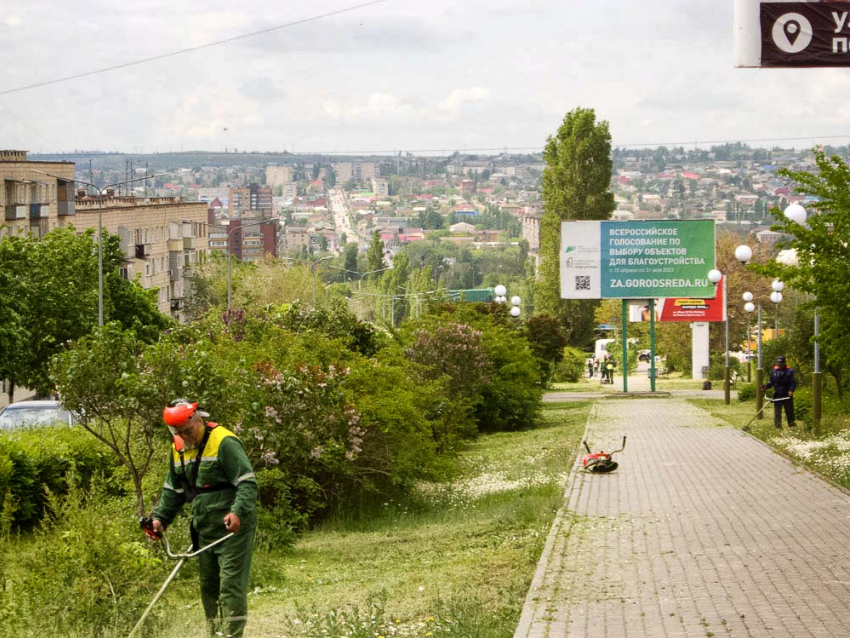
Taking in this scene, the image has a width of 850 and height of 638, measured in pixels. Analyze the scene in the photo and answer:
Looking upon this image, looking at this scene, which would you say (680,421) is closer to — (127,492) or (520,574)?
(127,492)

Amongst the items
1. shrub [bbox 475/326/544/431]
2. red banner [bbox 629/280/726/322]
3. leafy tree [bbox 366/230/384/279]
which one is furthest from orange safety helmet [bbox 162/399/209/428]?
leafy tree [bbox 366/230/384/279]

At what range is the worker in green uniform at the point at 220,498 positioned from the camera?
8.45m

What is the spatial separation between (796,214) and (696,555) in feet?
27.4

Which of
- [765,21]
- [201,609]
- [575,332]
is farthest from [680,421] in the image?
[575,332]

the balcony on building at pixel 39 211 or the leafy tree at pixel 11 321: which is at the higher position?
the balcony on building at pixel 39 211

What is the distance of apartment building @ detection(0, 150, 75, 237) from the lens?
211ft

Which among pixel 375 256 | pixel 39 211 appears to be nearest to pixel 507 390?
pixel 39 211

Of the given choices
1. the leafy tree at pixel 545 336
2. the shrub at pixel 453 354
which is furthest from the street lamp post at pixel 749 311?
the shrub at pixel 453 354

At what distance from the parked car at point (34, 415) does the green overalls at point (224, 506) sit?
14.1 meters

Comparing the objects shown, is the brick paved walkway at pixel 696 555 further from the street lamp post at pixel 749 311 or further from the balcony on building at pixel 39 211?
the balcony on building at pixel 39 211

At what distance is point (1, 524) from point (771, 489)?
9229 mm

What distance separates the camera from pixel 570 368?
6250 centimetres

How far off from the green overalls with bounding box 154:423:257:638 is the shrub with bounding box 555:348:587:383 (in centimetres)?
5164

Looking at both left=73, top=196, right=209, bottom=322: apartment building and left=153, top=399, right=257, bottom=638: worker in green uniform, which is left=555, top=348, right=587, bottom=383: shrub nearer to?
left=73, top=196, right=209, bottom=322: apartment building
